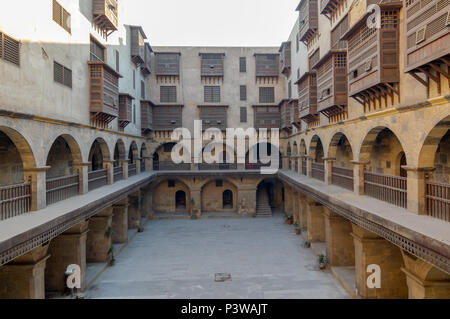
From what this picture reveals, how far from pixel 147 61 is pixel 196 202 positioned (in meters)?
12.9

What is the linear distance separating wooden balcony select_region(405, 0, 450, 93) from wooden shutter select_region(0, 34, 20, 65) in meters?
11.0

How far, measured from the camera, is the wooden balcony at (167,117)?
2762 cm

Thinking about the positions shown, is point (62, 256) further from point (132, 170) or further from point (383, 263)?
point (383, 263)

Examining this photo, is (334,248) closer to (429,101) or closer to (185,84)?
(429,101)

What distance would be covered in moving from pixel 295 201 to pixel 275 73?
12.5m

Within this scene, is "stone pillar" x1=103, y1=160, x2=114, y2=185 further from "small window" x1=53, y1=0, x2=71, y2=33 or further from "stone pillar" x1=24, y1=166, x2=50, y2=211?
"small window" x1=53, y1=0, x2=71, y2=33

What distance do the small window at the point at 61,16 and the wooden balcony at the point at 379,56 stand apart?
11.2 metres

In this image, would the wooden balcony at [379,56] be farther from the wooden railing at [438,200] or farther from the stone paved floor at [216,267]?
the stone paved floor at [216,267]

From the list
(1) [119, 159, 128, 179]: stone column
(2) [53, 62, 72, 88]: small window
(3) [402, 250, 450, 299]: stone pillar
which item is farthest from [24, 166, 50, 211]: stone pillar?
(3) [402, 250, 450, 299]: stone pillar

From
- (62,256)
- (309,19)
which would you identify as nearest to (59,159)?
(62,256)

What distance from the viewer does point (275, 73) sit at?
28312mm

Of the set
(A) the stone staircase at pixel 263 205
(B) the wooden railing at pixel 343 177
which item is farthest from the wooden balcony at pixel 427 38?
(A) the stone staircase at pixel 263 205

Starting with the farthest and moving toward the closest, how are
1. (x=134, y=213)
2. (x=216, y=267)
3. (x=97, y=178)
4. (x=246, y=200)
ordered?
(x=246, y=200), (x=134, y=213), (x=97, y=178), (x=216, y=267)

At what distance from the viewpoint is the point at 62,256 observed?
11922mm
